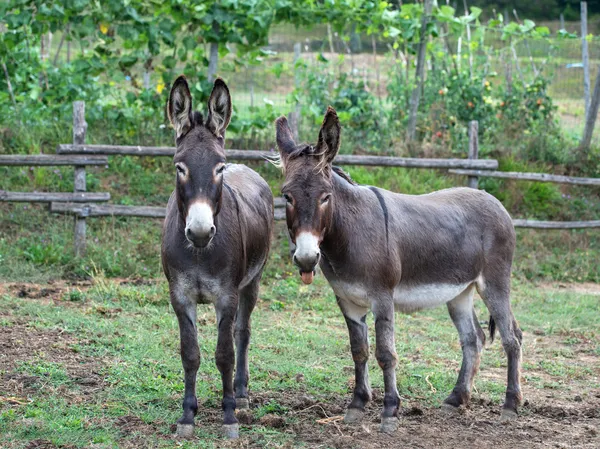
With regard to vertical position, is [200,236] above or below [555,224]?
above

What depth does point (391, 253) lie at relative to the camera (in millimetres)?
5082

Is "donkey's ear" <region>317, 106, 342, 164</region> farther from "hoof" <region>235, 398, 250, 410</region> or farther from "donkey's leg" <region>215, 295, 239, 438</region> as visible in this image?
"hoof" <region>235, 398, 250, 410</region>

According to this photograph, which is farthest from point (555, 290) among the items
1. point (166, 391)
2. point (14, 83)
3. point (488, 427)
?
point (14, 83)

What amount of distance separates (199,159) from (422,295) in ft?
6.12

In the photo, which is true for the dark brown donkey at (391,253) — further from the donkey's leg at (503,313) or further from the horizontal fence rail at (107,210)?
the horizontal fence rail at (107,210)

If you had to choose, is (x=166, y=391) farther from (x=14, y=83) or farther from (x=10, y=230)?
(x=14, y=83)

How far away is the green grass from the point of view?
492 centimetres

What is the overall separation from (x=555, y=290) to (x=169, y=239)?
22.0 ft

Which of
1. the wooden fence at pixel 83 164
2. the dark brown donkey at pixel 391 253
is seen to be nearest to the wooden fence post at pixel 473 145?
the wooden fence at pixel 83 164

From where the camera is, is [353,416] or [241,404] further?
[241,404]

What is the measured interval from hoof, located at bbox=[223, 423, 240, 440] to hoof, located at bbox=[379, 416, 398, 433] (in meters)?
0.94

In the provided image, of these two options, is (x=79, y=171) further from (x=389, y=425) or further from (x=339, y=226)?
(x=389, y=425)

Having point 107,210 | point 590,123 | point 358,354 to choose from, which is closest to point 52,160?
point 107,210

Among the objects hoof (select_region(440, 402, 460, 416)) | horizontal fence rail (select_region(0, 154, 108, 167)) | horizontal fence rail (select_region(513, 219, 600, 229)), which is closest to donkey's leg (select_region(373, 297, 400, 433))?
hoof (select_region(440, 402, 460, 416))
